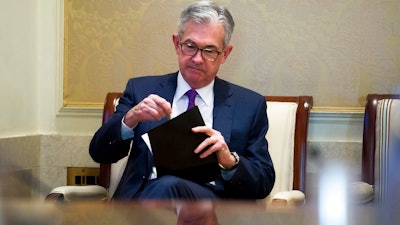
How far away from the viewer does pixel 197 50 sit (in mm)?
2180

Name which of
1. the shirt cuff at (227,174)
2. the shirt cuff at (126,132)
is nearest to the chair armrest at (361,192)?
the shirt cuff at (227,174)

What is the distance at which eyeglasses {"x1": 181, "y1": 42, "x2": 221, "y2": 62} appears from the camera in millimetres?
2180

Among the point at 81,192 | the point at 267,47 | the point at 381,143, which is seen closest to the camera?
the point at 81,192

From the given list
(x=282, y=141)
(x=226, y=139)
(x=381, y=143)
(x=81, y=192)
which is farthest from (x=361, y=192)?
(x=81, y=192)

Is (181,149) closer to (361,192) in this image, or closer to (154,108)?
(154,108)

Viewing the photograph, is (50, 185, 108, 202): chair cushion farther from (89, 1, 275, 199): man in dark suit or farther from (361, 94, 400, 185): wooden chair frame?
(361, 94, 400, 185): wooden chair frame

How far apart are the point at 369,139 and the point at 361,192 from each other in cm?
33

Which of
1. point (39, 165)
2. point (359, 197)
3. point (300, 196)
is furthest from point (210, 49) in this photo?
point (39, 165)

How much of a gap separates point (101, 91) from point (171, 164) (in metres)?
1.08

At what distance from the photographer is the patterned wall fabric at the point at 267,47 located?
8.87ft

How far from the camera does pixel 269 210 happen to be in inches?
49.7

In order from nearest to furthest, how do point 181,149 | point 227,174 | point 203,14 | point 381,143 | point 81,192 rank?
point 181,149, point 227,174, point 203,14, point 81,192, point 381,143

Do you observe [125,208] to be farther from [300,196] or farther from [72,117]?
[72,117]

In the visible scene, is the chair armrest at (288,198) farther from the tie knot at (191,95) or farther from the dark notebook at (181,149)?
the tie knot at (191,95)
